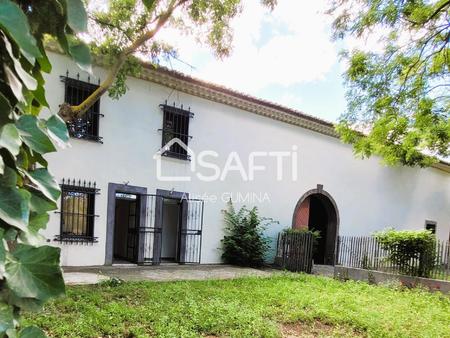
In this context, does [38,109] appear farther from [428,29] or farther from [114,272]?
[428,29]

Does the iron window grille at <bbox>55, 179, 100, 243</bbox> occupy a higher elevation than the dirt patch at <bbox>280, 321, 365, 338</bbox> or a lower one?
higher

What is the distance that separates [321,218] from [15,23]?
15.7 m

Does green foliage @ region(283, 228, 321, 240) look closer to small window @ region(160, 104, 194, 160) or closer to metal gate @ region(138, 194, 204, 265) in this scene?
metal gate @ region(138, 194, 204, 265)

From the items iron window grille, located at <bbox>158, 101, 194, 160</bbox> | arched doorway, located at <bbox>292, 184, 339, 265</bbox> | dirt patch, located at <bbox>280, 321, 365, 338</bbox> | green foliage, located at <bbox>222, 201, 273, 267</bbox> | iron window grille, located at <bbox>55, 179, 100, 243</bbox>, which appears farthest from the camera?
arched doorway, located at <bbox>292, 184, 339, 265</bbox>

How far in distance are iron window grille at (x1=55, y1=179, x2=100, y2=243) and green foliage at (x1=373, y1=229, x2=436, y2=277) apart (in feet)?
25.1

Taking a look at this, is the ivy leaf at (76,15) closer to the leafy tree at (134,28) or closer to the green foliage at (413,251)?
the leafy tree at (134,28)

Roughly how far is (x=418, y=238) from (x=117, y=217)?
8.87 m

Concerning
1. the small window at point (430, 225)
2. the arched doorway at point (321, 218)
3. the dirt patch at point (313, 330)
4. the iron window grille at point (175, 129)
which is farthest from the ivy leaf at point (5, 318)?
the small window at point (430, 225)

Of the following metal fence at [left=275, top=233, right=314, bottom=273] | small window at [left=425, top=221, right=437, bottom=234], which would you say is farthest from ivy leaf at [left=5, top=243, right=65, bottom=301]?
small window at [left=425, top=221, right=437, bottom=234]

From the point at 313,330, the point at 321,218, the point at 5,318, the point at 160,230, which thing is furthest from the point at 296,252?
the point at 5,318

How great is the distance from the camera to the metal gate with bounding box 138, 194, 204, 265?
387 inches

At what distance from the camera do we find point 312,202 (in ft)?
52.0

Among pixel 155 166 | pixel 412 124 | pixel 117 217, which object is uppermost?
pixel 412 124

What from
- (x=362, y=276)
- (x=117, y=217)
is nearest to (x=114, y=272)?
(x=117, y=217)
